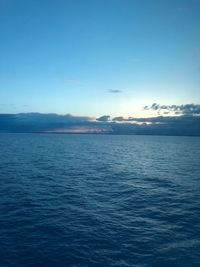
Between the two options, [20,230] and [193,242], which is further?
[20,230]

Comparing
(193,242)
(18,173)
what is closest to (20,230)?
(193,242)

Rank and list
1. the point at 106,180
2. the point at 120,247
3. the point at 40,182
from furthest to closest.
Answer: the point at 106,180, the point at 40,182, the point at 120,247

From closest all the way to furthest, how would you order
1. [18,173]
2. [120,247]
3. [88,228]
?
[120,247]
[88,228]
[18,173]

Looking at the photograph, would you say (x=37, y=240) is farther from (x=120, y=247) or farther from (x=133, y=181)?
(x=133, y=181)

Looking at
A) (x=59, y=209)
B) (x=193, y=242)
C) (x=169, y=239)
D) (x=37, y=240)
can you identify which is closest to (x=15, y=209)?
(x=59, y=209)

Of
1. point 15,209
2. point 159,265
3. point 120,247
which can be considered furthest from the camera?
point 15,209

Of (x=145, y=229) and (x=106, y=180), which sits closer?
(x=145, y=229)

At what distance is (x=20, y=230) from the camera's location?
23797mm

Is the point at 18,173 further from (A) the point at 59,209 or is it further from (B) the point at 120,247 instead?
(B) the point at 120,247

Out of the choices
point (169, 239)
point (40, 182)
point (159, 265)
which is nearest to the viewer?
point (159, 265)

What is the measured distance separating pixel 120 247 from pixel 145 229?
16.4 ft

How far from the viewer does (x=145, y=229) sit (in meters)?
25.0

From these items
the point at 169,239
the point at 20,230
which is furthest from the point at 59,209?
the point at 169,239

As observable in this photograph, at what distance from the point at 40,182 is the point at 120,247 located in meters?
28.7
